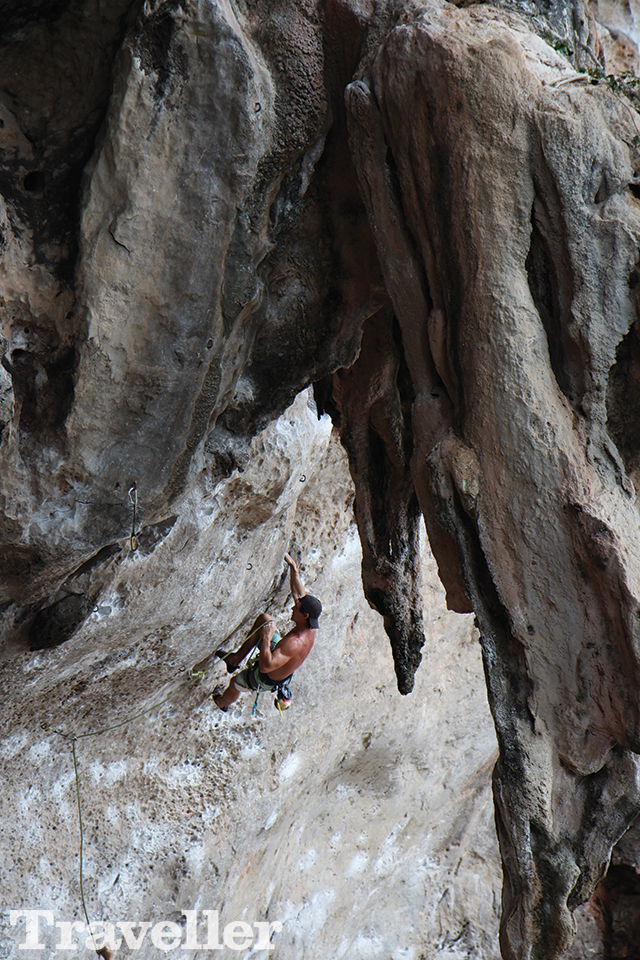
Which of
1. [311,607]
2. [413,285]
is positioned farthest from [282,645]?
[413,285]

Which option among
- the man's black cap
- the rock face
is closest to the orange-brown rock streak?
the rock face

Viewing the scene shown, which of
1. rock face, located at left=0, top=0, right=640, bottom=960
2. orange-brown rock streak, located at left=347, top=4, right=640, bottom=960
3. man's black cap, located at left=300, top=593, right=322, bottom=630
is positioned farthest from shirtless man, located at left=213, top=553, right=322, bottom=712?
orange-brown rock streak, located at left=347, top=4, right=640, bottom=960

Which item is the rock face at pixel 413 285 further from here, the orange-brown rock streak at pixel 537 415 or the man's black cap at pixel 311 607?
the man's black cap at pixel 311 607

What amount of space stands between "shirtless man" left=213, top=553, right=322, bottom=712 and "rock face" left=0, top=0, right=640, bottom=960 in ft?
3.98

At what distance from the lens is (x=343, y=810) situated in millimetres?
4777

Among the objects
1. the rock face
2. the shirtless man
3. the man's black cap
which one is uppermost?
the rock face

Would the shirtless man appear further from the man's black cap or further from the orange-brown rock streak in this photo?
the orange-brown rock streak

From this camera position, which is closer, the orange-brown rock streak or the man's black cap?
the orange-brown rock streak

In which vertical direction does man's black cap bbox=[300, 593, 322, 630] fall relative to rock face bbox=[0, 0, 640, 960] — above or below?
below

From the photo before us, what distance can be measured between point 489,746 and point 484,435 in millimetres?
4075

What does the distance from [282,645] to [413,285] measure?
1.93 metres

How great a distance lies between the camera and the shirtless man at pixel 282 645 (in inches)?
133

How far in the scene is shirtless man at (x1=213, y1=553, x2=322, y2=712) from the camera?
338 cm

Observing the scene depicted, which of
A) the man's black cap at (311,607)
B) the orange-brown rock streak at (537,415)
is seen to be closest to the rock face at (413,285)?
the orange-brown rock streak at (537,415)
